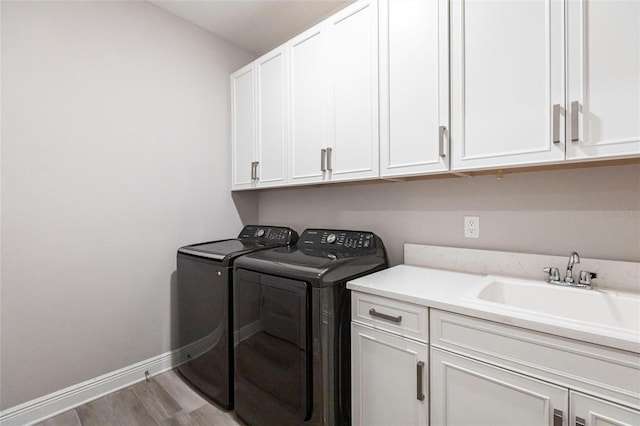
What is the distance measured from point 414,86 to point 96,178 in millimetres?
2013

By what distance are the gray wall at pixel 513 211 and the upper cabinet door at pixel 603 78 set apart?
0.33 metres

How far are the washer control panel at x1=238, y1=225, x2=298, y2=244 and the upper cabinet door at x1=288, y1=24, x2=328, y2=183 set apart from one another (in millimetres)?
458

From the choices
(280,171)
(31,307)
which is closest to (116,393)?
(31,307)

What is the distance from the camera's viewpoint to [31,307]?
1717 millimetres

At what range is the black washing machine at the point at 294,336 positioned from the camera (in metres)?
1.41

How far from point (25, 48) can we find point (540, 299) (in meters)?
2.98

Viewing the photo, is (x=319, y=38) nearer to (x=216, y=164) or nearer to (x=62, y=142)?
(x=216, y=164)

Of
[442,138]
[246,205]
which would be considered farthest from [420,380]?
[246,205]

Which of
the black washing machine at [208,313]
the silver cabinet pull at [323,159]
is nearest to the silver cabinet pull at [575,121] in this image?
the silver cabinet pull at [323,159]

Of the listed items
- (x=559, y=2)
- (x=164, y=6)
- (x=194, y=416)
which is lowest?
(x=194, y=416)

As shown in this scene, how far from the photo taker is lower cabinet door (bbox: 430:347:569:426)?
967 millimetres

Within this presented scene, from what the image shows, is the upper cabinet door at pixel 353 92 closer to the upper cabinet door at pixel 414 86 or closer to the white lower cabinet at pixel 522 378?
the upper cabinet door at pixel 414 86

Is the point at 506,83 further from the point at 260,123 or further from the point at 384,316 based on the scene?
the point at 260,123

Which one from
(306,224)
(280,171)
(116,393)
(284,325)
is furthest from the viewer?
(306,224)
